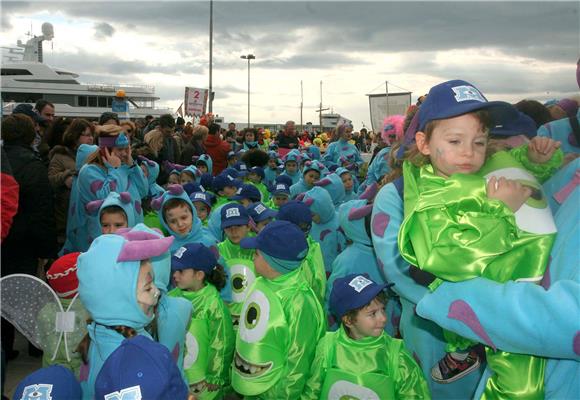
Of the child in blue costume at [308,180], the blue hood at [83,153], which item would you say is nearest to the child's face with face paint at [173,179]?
the child in blue costume at [308,180]

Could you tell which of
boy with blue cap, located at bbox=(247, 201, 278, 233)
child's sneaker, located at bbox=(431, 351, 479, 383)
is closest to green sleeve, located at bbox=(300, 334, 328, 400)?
child's sneaker, located at bbox=(431, 351, 479, 383)

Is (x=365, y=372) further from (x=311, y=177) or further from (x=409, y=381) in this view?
(x=311, y=177)

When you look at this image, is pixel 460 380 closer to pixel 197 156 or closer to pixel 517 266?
pixel 517 266

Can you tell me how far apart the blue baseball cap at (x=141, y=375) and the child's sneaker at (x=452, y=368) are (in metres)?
1.53

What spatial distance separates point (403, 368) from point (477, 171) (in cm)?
169

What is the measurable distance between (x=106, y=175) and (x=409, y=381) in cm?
376

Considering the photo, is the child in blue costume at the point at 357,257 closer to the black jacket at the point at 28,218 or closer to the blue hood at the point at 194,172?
the black jacket at the point at 28,218

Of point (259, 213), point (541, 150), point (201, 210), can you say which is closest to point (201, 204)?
point (201, 210)

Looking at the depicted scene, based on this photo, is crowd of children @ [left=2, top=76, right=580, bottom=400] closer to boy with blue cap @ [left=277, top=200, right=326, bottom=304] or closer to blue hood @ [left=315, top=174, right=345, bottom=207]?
boy with blue cap @ [left=277, top=200, right=326, bottom=304]

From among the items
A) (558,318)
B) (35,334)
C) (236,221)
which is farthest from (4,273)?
(558,318)

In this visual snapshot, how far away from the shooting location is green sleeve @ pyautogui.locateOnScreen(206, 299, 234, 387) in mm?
3902

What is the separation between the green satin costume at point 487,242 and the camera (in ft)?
4.39

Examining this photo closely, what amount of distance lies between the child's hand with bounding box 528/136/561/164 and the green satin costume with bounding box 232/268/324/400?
1.76m

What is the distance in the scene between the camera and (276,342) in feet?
10.2
